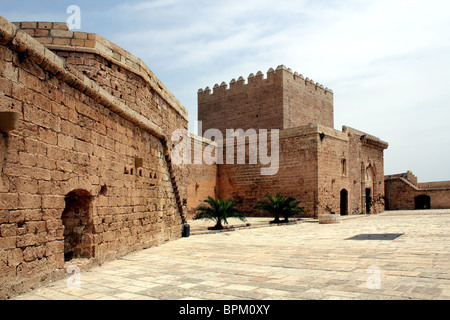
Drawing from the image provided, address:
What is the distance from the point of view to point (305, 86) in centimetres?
2383

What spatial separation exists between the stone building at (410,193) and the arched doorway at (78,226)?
26357 mm

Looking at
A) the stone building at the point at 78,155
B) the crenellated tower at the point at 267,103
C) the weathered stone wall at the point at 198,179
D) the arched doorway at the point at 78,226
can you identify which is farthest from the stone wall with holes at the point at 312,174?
the arched doorway at the point at 78,226

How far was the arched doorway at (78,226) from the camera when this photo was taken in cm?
586

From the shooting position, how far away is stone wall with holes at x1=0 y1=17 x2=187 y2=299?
4.16m

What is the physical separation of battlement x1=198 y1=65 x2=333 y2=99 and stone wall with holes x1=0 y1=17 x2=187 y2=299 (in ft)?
45.6

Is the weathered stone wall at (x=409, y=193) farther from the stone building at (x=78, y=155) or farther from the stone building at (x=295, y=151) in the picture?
the stone building at (x=78, y=155)

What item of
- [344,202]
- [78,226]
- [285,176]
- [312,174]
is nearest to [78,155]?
[78,226]

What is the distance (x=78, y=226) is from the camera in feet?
19.4

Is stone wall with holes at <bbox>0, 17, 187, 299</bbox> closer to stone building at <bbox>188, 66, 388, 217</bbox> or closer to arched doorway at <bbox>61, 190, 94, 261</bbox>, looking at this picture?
arched doorway at <bbox>61, 190, 94, 261</bbox>

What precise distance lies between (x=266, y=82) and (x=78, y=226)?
18.4 m
